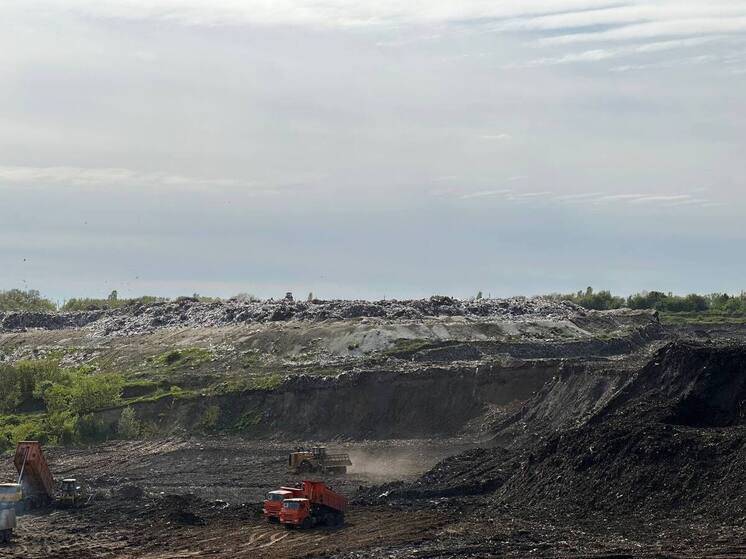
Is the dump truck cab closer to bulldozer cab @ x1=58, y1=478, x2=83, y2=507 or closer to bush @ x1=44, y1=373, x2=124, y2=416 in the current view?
bulldozer cab @ x1=58, y1=478, x2=83, y2=507

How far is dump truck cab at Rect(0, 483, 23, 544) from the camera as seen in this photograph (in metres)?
42.8

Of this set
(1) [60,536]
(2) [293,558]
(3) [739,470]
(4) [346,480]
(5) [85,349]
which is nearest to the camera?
(2) [293,558]

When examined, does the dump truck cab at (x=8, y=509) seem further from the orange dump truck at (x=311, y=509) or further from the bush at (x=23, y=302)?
the bush at (x=23, y=302)

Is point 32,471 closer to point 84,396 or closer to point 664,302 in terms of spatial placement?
point 84,396

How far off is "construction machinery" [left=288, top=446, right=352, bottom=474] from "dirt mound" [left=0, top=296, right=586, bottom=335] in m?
36.9

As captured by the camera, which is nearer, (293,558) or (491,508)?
(293,558)

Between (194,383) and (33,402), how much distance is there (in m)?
10.9

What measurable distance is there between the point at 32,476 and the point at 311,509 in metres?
12.8

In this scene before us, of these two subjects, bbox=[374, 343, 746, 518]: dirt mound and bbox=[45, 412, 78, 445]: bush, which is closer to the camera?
bbox=[374, 343, 746, 518]: dirt mound

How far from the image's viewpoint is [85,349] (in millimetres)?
99125

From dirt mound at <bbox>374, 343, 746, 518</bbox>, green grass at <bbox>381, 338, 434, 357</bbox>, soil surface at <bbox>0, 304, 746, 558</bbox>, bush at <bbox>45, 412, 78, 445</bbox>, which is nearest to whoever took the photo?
soil surface at <bbox>0, 304, 746, 558</bbox>

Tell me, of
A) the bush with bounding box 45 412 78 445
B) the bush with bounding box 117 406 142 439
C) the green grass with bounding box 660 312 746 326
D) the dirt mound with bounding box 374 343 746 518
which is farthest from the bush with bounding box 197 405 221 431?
the green grass with bounding box 660 312 746 326

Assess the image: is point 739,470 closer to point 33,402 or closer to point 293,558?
point 293,558

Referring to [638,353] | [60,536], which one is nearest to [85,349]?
[638,353]
